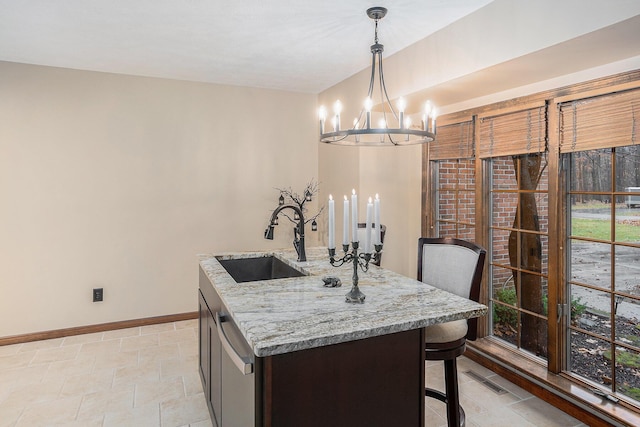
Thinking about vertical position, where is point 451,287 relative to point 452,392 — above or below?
above

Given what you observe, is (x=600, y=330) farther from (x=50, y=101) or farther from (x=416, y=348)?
(x=50, y=101)

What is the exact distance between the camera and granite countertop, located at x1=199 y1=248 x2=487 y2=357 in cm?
132

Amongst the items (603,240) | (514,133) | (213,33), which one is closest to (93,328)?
(213,33)

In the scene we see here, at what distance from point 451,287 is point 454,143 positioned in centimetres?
158

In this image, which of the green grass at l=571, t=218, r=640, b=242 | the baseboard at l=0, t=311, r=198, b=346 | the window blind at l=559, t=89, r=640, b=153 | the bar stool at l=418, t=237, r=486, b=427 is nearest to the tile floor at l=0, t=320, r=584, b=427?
the baseboard at l=0, t=311, r=198, b=346

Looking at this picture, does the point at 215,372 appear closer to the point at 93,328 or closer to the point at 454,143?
the point at 93,328

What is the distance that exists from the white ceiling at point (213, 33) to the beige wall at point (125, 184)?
33 cm

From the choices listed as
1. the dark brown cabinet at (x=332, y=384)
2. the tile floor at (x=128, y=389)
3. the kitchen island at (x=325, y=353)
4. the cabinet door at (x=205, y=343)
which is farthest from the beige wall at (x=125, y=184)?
the dark brown cabinet at (x=332, y=384)

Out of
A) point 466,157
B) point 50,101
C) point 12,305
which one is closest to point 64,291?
point 12,305

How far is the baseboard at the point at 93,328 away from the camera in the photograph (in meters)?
3.64

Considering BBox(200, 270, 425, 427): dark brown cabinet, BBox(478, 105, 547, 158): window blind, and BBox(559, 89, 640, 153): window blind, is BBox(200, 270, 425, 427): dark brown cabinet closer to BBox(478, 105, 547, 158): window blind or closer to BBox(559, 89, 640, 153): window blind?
BBox(559, 89, 640, 153): window blind

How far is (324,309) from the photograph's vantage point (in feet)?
A: 5.14

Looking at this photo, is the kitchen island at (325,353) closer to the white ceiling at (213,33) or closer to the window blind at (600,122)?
the window blind at (600,122)

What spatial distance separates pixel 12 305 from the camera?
3.64 m
